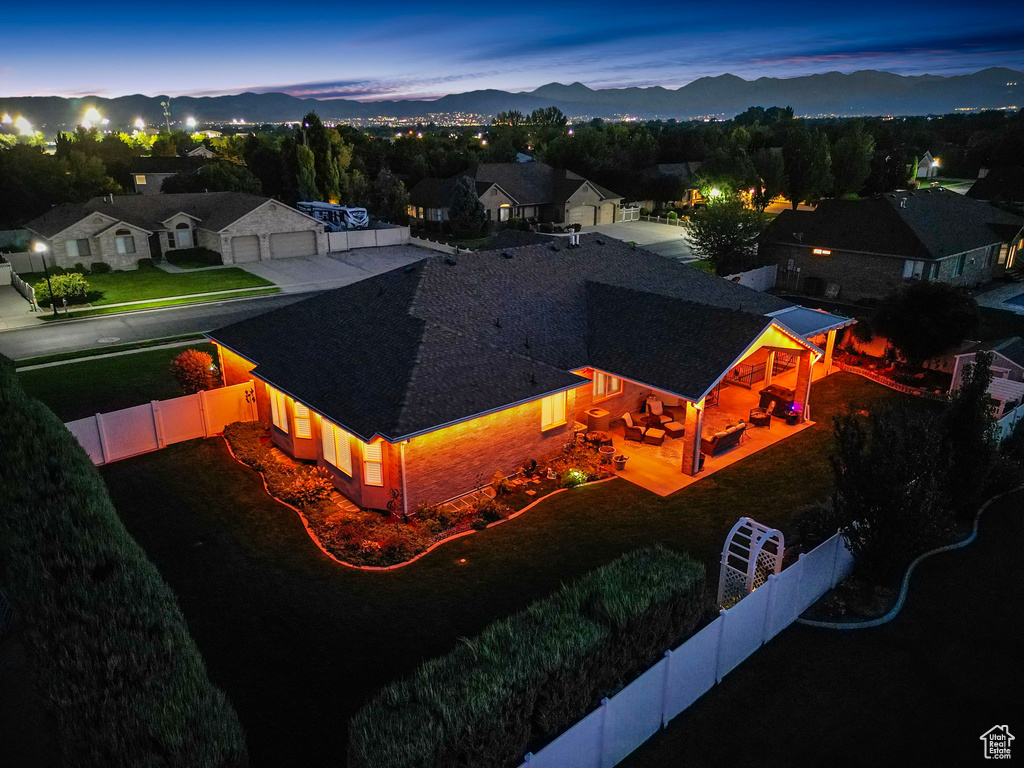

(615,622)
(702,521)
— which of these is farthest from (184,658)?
(702,521)

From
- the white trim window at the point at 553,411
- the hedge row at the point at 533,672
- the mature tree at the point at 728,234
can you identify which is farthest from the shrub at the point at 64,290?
the hedge row at the point at 533,672

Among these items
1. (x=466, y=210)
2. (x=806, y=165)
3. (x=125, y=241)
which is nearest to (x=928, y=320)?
(x=466, y=210)

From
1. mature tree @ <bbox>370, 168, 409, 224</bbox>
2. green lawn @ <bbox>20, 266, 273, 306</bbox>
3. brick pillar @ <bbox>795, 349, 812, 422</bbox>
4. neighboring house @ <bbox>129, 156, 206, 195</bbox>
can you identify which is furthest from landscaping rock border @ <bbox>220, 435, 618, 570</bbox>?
neighboring house @ <bbox>129, 156, 206, 195</bbox>

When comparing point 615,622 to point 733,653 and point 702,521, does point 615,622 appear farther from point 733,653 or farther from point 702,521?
point 702,521

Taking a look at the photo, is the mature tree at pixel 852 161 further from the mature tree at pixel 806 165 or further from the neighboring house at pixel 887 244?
the neighboring house at pixel 887 244

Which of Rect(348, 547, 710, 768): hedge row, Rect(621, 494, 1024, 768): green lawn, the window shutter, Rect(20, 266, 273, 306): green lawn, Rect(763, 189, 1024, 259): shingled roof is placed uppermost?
Rect(763, 189, 1024, 259): shingled roof

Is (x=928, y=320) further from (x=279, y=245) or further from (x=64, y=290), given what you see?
(x=279, y=245)

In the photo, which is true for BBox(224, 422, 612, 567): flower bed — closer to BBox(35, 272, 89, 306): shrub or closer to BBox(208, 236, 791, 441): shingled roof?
BBox(208, 236, 791, 441): shingled roof
